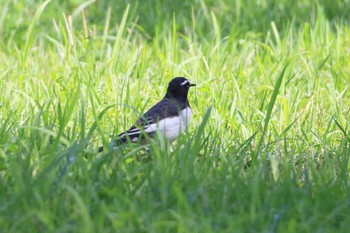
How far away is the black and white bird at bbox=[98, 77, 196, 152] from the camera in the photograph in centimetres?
536

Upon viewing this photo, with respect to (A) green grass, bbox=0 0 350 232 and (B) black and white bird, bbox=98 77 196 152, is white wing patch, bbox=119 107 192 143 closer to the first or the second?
(B) black and white bird, bbox=98 77 196 152

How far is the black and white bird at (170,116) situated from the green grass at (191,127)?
0.12 metres

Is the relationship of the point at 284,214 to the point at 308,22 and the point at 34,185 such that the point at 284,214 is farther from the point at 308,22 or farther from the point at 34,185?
the point at 308,22

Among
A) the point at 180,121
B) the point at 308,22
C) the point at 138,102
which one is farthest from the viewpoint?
the point at 308,22

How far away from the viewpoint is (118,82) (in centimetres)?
645

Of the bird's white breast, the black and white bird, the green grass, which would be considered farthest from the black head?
the bird's white breast

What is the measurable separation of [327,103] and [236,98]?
0.65 meters

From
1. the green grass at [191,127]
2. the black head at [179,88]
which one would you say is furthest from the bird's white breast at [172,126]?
the black head at [179,88]

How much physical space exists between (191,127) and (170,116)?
203 mm

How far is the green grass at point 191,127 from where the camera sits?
3803 mm

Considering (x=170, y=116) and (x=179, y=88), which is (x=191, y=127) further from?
(x=179, y=88)

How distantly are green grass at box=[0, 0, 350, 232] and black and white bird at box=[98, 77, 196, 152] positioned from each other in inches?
4.9

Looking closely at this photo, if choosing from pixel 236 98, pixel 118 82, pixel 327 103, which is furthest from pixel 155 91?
pixel 327 103

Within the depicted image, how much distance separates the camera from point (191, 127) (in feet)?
18.8
